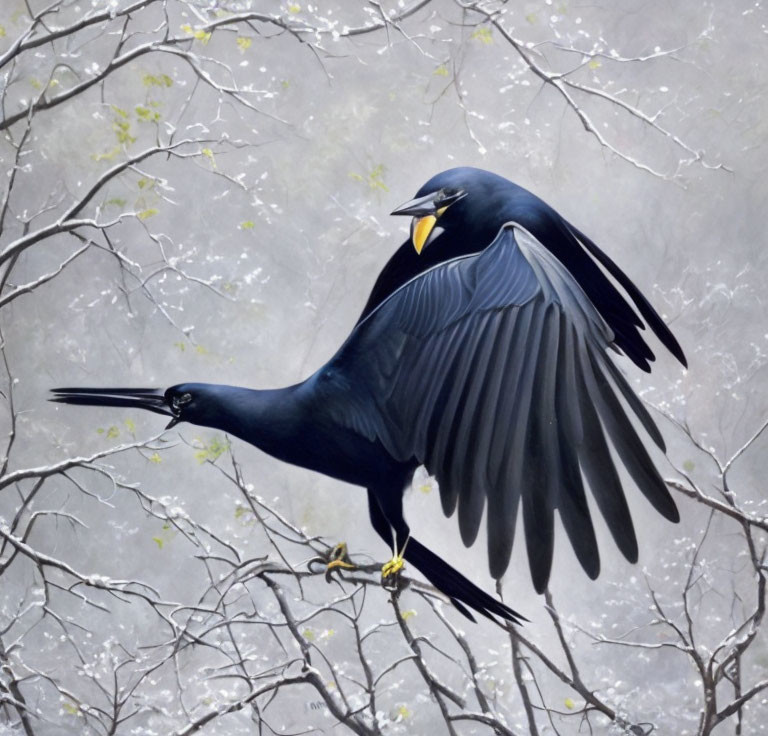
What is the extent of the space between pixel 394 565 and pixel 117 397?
74 centimetres

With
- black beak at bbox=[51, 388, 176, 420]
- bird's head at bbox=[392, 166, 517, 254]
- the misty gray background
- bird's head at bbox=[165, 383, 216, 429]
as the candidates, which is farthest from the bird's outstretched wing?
black beak at bbox=[51, 388, 176, 420]

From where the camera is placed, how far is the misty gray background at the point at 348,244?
2.18 metres

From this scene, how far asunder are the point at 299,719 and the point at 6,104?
62.8 inches

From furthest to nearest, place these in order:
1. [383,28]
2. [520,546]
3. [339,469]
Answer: [383,28] → [339,469] → [520,546]

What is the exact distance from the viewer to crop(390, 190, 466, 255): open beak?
2143 millimetres

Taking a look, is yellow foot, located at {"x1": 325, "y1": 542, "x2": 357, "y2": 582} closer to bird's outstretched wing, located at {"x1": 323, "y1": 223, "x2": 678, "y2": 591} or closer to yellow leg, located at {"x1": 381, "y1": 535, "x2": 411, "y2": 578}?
yellow leg, located at {"x1": 381, "y1": 535, "x2": 411, "y2": 578}

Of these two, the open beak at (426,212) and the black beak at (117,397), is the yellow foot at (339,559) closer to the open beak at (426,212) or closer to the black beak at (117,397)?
the black beak at (117,397)

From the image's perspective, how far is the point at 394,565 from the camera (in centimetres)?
212

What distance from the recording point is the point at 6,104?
2.33 meters

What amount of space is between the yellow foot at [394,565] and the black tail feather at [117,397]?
1.96 ft

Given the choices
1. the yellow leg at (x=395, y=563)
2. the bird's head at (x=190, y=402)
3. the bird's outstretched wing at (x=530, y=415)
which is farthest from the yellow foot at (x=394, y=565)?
the bird's head at (x=190, y=402)

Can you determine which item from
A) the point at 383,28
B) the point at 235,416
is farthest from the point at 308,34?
the point at 235,416

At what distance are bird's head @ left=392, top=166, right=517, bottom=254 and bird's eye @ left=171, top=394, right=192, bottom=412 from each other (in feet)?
2.00

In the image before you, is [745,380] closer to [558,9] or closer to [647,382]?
[647,382]
